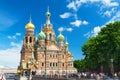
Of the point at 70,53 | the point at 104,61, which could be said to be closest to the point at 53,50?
the point at 70,53

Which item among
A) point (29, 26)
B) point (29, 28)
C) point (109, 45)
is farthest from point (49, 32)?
point (109, 45)

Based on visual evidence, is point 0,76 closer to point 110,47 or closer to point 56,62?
point 110,47

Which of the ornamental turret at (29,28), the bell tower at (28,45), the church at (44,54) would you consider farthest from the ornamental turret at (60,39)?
the ornamental turret at (29,28)

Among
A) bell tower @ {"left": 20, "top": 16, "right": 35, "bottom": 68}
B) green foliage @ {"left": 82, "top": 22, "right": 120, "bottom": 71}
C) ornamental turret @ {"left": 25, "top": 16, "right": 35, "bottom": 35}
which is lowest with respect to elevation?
green foliage @ {"left": 82, "top": 22, "right": 120, "bottom": 71}

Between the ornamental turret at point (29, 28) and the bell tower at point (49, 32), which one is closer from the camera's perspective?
the ornamental turret at point (29, 28)

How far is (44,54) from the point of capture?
92.4 metres

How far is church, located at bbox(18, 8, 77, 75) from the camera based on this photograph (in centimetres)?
9003

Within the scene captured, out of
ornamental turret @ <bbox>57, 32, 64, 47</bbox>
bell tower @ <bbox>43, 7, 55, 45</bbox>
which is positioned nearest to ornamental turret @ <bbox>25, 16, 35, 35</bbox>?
bell tower @ <bbox>43, 7, 55, 45</bbox>

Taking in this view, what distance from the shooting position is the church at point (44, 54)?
90.0 meters

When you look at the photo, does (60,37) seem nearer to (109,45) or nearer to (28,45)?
(28,45)

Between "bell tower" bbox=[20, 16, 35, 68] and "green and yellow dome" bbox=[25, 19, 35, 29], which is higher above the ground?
"green and yellow dome" bbox=[25, 19, 35, 29]

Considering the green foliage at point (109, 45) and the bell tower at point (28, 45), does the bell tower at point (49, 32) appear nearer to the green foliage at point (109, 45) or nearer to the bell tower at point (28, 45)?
the bell tower at point (28, 45)

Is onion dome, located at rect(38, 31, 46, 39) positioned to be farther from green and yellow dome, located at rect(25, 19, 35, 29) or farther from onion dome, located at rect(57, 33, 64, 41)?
onion dome, located at rect(57, 33, 64, 41)

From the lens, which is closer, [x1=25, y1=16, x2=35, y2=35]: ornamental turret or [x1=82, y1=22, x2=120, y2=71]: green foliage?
[x1=82, y1=22, x2=120, y2=71]: green foliage
